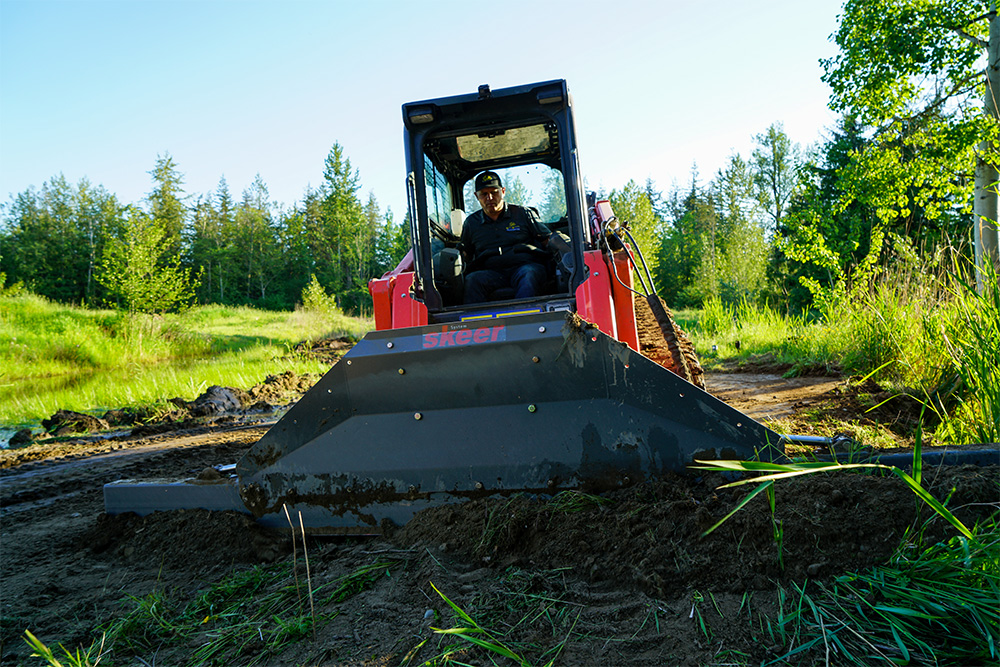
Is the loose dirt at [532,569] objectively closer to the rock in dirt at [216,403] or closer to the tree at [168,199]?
the rock in dirt at [216,403]

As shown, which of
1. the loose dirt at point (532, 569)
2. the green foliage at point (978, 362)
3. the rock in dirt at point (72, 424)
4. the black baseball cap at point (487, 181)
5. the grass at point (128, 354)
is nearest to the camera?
the loose dirt at point (532, 569)

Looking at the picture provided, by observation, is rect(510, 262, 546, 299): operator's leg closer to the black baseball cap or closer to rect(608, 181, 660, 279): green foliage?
the black baseball cap

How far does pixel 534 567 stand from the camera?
2252 mm

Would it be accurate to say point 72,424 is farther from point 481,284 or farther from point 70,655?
point 70,655

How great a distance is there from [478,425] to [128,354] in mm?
20665

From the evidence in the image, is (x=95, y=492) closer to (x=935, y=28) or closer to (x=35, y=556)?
(x=35, y=556)

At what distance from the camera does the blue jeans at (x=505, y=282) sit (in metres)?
4.60

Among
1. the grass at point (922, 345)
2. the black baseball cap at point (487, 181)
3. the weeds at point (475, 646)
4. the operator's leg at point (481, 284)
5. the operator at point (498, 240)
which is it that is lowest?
the weeds at point (475, 646)

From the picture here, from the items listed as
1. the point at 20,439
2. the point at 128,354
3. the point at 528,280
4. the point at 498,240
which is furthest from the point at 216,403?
the point at 128,354

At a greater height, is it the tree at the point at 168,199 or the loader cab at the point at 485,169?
the tree at the point at 168,199

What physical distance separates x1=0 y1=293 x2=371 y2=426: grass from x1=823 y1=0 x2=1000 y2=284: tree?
1073 centimetres

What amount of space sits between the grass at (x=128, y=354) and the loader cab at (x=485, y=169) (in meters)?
6.38

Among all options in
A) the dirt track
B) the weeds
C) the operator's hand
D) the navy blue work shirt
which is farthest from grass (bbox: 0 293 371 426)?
the weeds

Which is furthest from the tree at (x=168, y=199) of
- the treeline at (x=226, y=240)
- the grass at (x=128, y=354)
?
the grass at (x=128, y=354)
